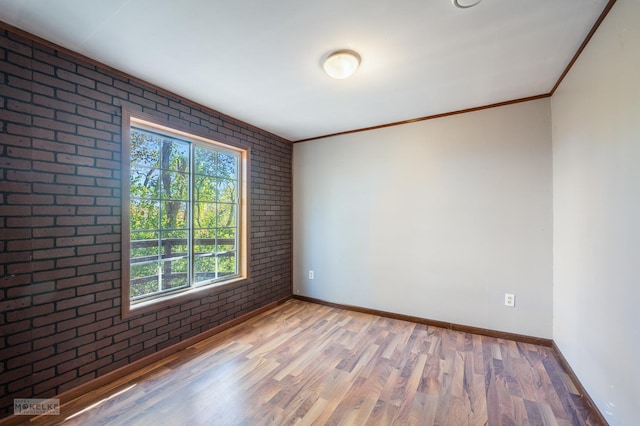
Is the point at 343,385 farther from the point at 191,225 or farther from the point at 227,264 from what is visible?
the point at 191,225

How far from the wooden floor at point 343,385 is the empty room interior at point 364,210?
0.02 meters

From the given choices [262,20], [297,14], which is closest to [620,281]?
[297,14]

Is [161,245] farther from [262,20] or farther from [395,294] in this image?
[395,294]

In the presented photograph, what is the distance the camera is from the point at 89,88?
1.92m

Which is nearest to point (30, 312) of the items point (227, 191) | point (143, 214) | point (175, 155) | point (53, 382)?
point (53, 382)

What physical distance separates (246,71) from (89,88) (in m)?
1.15

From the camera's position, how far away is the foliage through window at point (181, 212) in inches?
89.9

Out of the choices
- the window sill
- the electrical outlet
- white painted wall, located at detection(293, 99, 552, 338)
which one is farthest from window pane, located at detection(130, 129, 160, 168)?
the electrical outlet

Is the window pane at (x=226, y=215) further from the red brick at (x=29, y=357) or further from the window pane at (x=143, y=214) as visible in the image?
the red brick at (x=29, y=357)

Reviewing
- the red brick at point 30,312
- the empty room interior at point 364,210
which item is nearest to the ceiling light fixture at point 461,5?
the empty room interior at point 364,210

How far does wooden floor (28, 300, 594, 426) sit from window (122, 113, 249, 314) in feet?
2.23

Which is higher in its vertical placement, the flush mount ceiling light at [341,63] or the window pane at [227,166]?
the flush mount ceiling light at [341,63]

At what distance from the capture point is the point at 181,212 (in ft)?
8.60

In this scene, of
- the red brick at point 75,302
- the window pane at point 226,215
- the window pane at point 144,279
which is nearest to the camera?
the red brick at point 75,302
